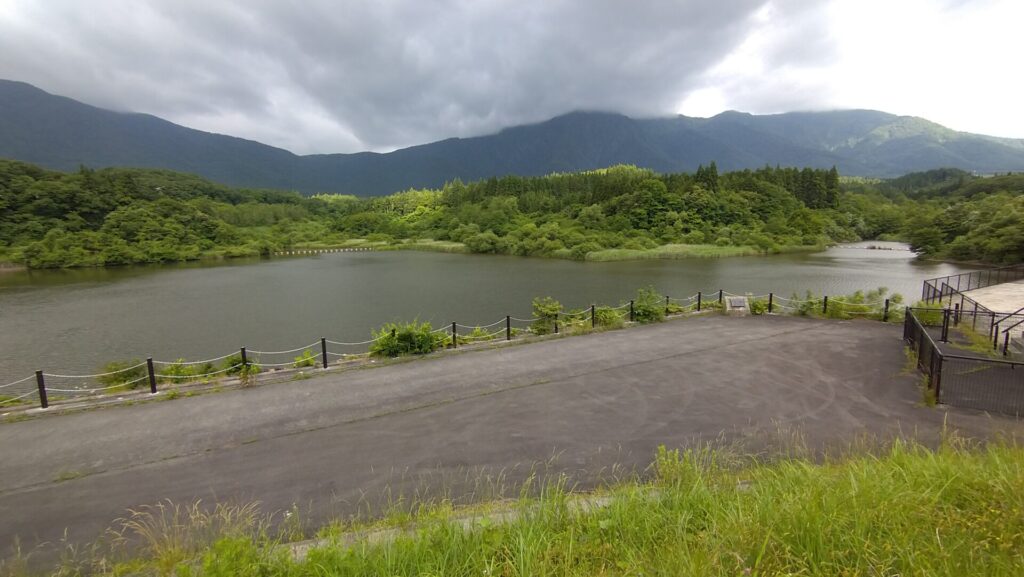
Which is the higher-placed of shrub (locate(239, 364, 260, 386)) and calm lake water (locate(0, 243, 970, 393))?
shrub (locate(239, 364, 260, 386))

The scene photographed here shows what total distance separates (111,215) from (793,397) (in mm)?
96342

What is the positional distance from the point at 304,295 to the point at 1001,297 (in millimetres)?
40103

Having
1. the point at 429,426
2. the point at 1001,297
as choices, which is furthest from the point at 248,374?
the point at 1001,297

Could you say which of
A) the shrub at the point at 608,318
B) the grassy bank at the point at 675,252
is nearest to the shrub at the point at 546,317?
the shrub at the point at 608,318

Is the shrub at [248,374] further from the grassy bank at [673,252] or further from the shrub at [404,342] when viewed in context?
the grassy bank at [673,252]

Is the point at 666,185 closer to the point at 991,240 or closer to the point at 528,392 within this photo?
the point at 991,240

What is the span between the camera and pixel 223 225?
82.6 metres

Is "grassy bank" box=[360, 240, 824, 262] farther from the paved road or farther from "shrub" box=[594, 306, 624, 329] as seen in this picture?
the paved road

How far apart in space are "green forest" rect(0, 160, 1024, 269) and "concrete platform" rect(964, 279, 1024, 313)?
96.0 feet

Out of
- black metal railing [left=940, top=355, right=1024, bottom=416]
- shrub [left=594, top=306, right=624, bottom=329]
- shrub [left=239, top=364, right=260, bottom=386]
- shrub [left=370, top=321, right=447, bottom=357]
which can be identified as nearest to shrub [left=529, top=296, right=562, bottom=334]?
shrub [left=594, top=306, right=624, bottom=329]

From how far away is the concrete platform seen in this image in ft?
51.7

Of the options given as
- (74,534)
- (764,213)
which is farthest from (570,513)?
(764,213)

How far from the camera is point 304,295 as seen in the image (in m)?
34.3

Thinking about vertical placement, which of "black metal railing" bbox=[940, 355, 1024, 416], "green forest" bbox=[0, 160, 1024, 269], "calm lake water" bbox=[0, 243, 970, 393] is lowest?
"calm lake water" bbox=[0, 243, 970, 393]
